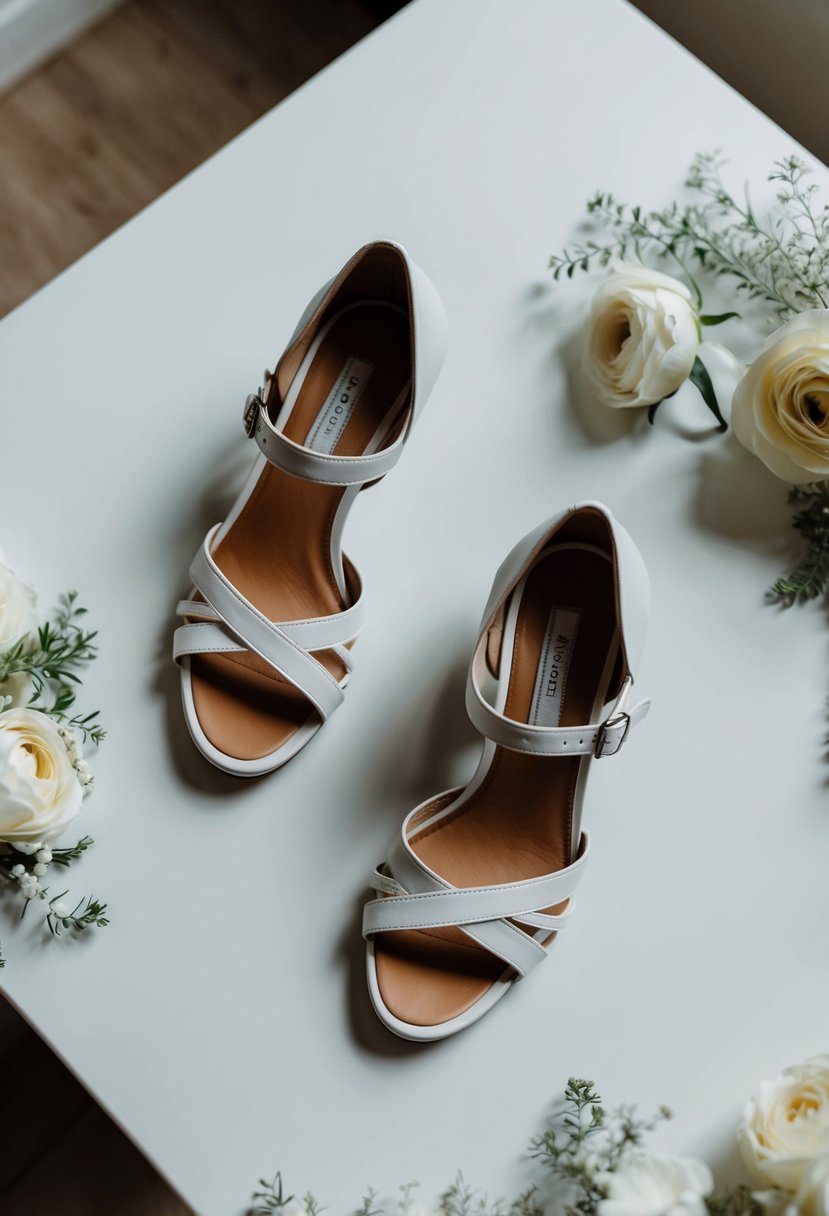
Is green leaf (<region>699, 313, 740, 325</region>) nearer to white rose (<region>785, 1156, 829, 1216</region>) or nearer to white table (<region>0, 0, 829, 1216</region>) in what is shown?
white table (<region>0, 0, 829, 1216</region>)

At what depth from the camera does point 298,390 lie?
1.05m

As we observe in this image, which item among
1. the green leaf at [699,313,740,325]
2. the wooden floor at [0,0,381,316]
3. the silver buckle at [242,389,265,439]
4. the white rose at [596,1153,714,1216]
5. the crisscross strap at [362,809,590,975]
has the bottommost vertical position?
the white rose at [596,1153,714,1216]

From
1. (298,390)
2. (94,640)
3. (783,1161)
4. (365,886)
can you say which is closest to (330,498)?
(298,390)

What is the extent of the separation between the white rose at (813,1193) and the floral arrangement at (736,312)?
1.69 ft

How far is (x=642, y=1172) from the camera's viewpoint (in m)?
0.83

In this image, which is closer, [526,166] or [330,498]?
[330,498]

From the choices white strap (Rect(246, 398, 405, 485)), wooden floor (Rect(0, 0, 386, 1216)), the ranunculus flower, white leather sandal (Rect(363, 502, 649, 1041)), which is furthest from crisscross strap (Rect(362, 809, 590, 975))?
wooden floor (Rect(0, 0, 386, 1216))

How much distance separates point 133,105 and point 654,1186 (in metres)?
1.66

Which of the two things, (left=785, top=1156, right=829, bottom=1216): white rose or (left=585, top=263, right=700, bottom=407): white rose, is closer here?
(left=785, top=1156, right=829, bottom=1216): white rose

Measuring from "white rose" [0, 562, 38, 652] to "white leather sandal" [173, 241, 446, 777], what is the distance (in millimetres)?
135

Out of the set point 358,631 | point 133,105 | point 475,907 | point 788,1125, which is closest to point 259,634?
point 358,631

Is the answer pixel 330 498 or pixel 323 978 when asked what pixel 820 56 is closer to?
pixel 330 498

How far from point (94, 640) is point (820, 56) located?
3.69 feet

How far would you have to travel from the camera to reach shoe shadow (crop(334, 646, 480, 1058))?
1.00 m
